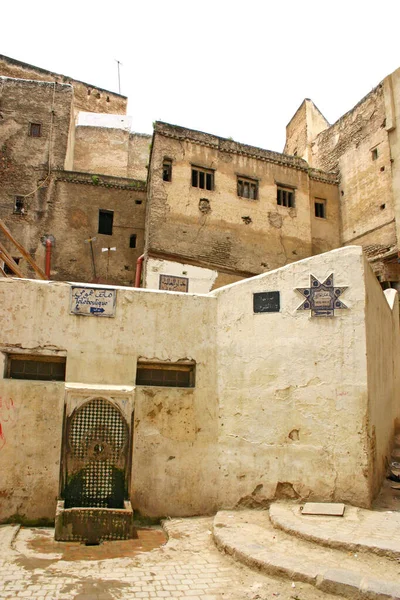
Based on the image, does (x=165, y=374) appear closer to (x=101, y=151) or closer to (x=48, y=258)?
(x=48, y=258)

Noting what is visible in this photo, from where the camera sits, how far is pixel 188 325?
7777 mm

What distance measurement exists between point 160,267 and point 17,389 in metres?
9.14

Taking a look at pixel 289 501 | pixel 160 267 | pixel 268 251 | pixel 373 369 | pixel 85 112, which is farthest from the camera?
pixel 85 112

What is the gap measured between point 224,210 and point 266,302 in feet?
33.6

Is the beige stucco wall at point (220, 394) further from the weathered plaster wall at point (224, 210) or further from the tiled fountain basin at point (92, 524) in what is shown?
the weathered plaster wall at point (224, 210)

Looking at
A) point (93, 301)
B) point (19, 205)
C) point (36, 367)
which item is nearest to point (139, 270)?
point (19, 205)

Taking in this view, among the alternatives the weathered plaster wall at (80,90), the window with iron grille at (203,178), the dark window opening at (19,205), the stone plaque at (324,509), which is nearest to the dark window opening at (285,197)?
the window with iron grille at (203,178)

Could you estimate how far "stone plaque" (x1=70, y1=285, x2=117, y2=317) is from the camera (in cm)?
753

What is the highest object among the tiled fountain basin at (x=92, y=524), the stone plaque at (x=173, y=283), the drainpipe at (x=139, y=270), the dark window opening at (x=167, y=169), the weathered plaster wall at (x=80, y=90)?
the weathered plaster wall at (x=80, y=90)

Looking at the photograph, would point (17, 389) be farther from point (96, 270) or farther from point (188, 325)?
point (96, 270)

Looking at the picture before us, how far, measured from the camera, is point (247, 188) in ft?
58.8

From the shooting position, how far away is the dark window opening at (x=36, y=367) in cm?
731

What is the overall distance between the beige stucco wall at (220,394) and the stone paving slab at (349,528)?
42 centimetres

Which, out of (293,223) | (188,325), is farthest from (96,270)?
(188,325)
